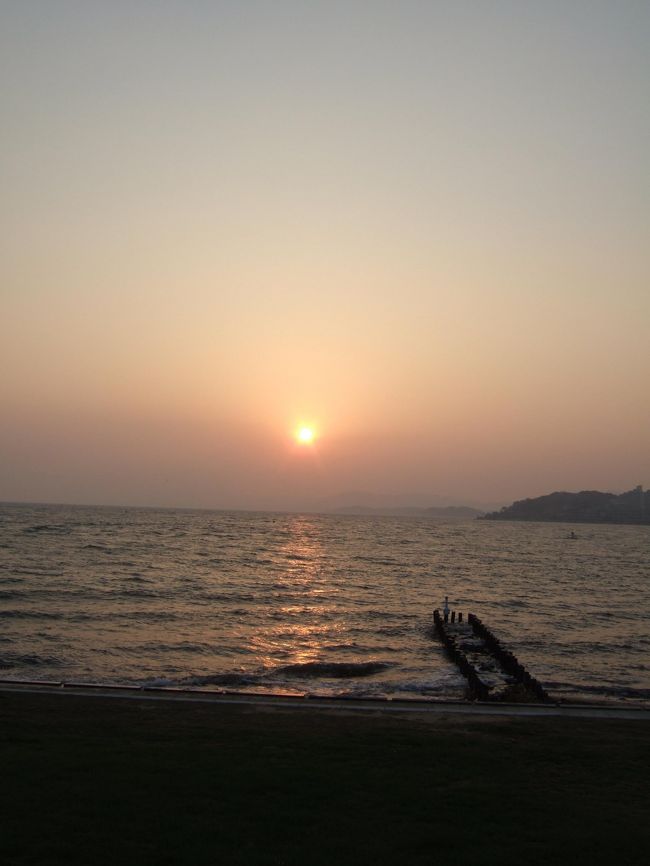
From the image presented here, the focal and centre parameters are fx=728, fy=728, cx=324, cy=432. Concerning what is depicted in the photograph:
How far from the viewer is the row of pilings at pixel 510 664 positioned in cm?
2202

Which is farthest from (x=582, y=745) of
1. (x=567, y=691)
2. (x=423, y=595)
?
(x=423, y=595)

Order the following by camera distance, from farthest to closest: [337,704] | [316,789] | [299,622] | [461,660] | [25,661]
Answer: [299,622] → [461,660] → [25,661] → [337,704] → [316,789]

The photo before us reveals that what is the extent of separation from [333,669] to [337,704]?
10.5 metres

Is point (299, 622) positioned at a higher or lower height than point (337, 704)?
lower

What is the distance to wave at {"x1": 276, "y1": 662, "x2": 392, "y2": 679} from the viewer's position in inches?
1010

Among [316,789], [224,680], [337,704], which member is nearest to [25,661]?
[224,680]

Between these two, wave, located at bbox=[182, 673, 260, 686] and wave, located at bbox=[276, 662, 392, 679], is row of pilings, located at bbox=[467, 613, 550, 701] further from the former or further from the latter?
wave, located at bbox=[182, 673, 260, 686]

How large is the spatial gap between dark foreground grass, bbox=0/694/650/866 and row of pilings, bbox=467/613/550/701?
24.8 ft

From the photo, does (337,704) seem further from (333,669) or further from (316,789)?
(333,669)

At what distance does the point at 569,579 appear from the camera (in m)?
68.8

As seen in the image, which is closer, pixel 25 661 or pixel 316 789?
pixel 316 789

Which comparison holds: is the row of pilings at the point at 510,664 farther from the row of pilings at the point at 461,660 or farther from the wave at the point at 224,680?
the wave at the point at 224,680

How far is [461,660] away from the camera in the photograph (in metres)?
27.2

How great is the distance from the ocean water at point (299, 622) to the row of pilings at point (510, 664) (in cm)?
109
